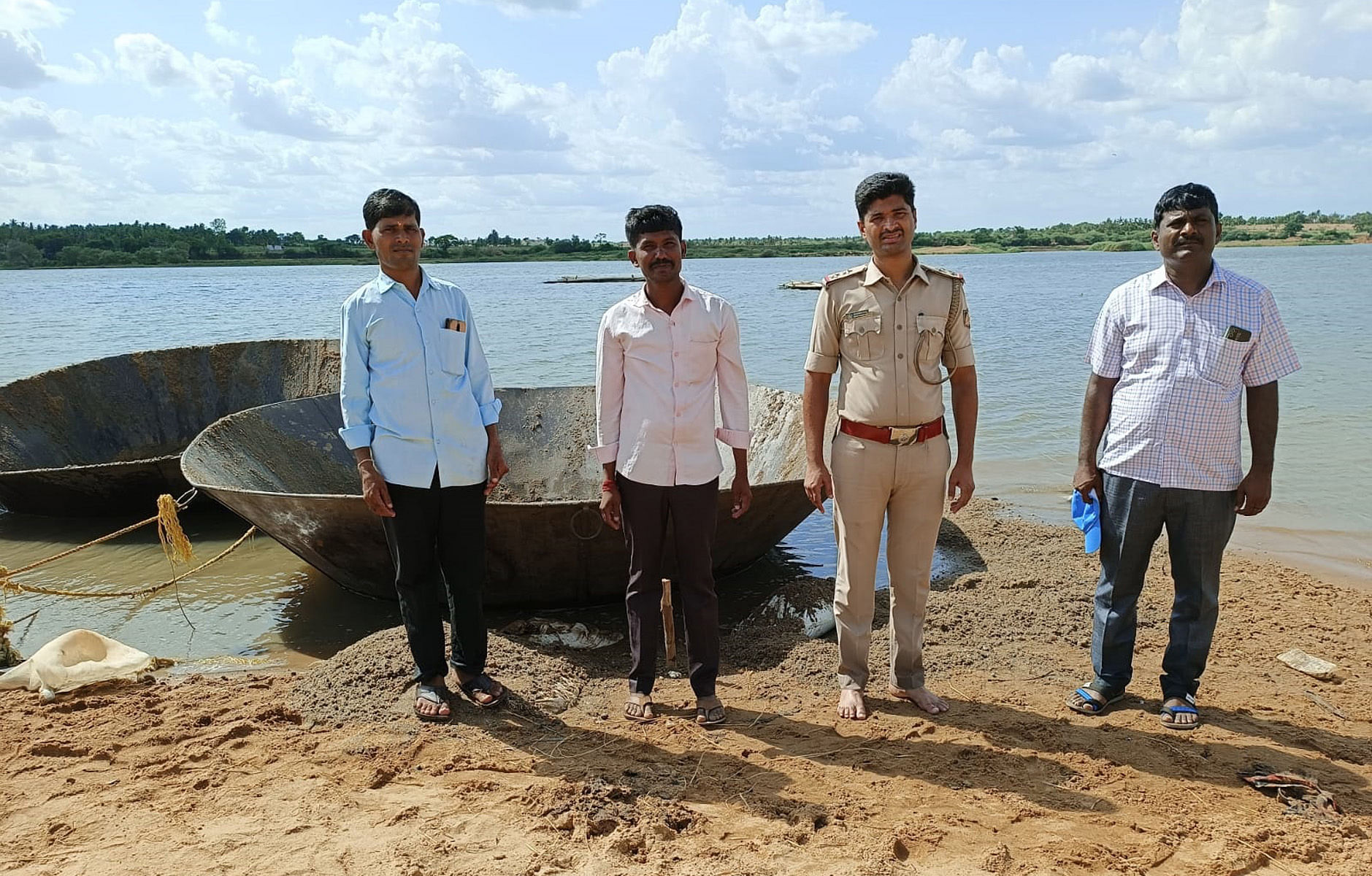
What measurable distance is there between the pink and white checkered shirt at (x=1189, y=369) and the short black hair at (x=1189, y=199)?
0.21 metres

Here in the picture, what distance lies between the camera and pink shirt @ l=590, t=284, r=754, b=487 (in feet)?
10.4

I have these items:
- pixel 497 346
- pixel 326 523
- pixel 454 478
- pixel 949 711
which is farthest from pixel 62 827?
pixel 497 346

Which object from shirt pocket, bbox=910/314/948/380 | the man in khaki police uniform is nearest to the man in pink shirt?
the man in khaki police uniform

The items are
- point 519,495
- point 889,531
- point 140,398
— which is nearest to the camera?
point 889,531

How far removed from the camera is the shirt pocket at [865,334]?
10.3 ft

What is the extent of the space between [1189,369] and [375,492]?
107 inches

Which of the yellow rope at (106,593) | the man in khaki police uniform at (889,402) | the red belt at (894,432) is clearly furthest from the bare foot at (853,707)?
the yellow rope at (106,593)

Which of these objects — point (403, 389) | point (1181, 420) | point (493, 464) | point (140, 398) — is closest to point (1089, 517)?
point (1181, 420)

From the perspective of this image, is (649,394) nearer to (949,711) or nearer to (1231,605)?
(949,711)

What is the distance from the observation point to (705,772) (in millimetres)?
3055

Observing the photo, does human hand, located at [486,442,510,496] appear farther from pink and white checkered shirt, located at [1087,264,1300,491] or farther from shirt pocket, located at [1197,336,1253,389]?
shirt pocket, located at [1197,336,1253,389]

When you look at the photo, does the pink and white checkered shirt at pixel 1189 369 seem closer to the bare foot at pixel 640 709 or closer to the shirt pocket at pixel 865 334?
the shirt pocket at pixel 865 334

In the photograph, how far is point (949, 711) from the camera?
3.51m

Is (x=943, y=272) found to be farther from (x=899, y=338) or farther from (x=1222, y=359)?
(x=1222, y=359)
